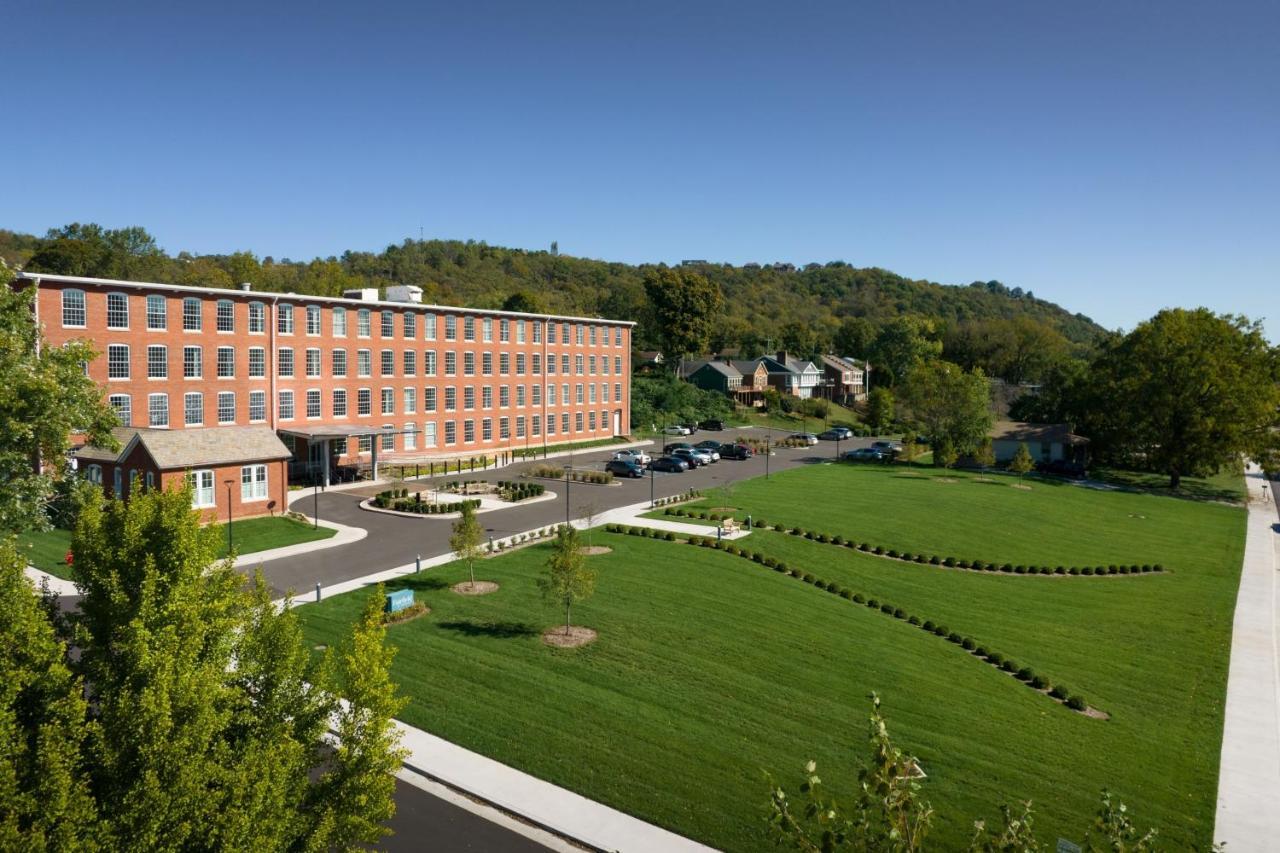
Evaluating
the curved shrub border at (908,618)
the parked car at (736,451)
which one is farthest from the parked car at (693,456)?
the curved shrub border at (908,618)

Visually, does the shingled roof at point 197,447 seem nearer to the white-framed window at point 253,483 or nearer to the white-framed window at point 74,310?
the white-framed window at point 253,483

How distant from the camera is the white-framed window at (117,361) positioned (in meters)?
44.9

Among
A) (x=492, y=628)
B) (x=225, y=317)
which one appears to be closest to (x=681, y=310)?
(x=225, y=317)

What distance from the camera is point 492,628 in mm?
25578

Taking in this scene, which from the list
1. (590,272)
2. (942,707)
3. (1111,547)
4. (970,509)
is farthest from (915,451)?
(590,272)

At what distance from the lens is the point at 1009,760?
1875cm

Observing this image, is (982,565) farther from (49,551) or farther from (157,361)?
(157,361)

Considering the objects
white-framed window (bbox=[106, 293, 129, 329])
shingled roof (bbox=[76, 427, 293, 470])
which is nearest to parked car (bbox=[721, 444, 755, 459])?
shingled roof (bbox=[76, 427, 293, 470])

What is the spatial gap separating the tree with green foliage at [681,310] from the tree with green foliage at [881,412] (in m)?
24.4

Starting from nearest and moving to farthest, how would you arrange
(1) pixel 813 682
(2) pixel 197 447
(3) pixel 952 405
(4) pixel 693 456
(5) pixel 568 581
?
(1) pixel 813 682 < (5) pixel 568 581 < (2) pixel 197 447 < (4) pixel 693 456 < (3) pixel 952 405

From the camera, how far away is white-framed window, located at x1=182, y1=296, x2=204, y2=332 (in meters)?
47.7

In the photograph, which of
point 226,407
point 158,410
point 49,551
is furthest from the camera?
point 226,407

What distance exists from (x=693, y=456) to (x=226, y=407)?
109ft

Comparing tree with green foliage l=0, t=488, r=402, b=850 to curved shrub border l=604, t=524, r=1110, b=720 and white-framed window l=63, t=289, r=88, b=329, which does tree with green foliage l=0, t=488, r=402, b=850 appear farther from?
white-framed window l=63, t=289, r=88, b=329
